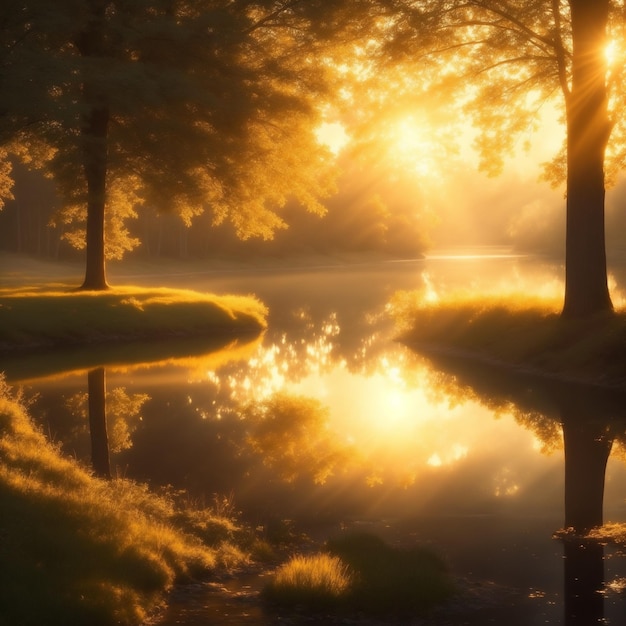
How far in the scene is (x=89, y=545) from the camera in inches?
352

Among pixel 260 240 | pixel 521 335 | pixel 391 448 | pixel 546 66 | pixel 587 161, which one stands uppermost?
pixel 546 66

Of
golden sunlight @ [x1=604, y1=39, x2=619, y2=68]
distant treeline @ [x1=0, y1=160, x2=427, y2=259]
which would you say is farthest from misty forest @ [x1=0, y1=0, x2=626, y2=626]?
distant treeline @ [x1=0, y1=160, x2=427, y2=259]

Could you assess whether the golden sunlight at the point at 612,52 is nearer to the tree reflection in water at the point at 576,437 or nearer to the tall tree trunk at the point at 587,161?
Answer: the tall tree trunk at the point at 587,161

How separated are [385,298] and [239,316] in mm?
15959

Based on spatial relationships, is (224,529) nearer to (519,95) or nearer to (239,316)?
(519,95)

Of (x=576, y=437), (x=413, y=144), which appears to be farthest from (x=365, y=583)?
(x=413, y=144)

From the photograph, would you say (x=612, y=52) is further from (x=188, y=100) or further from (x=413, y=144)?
(x=188, y=100)

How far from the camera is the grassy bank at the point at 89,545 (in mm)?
7758

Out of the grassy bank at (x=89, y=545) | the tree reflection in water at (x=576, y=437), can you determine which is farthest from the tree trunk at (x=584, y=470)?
the grassy bank at (x=89, y=545)

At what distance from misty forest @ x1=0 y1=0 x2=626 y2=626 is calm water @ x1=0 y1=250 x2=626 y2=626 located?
0.07m

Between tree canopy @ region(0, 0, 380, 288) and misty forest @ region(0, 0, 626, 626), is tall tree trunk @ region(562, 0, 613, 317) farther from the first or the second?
tree canopy @ region(0, 0, 380, 288)

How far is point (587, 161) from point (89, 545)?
17.5m

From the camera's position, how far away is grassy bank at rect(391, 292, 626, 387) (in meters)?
21.3

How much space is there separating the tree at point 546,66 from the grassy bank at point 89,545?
1420 cm
